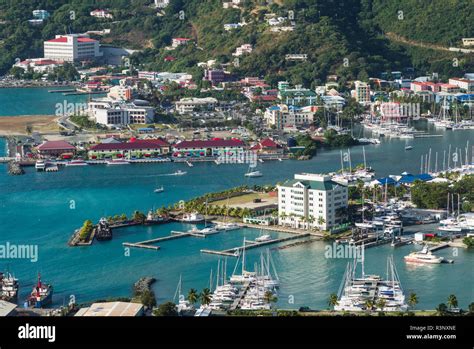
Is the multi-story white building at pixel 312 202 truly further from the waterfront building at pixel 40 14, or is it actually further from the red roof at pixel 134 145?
the waterfront building at pixel 40 14

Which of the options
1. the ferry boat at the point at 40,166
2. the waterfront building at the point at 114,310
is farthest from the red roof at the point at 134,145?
the waterfront building at the point at 114,310

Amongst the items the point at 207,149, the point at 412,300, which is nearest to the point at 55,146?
the point at 207,149

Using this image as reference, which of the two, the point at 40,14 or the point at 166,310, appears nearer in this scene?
the point at 166,310

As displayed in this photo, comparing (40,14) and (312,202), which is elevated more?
(40,14)

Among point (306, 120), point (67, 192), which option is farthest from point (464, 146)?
point (67, 192)

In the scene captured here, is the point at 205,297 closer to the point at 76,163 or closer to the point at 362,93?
the point at 76,163

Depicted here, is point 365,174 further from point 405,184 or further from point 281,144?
point 281,144

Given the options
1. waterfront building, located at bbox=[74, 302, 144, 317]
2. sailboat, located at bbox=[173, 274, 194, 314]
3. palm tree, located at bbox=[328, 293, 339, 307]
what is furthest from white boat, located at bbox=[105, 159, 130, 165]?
waterfront building, located at bbox=[74, 302, 144, 317]
